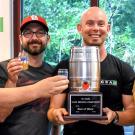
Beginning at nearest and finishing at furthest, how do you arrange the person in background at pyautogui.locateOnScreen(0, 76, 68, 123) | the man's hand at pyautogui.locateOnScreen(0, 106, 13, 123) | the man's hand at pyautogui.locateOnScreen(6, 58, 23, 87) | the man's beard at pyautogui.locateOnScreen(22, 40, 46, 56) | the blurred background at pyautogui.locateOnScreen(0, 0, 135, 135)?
the person in background at pyautogui.locateOnScreen(0, 76, 68, 123) < the man's hand at pyautogui.locateOnScreen(6, 58, 23, 87) < the man's hand at pyautogui.locateOnScreen(0, 106, 13, 123) < the man's beard at pyautogui.locateOnScreen(22, 40, 46, 56) < the blurred background at pyautogui.locateOnScreen(0, 0, 135, 135)

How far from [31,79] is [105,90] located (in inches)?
19.0

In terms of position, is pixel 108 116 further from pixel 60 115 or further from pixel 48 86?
pixel 48 86

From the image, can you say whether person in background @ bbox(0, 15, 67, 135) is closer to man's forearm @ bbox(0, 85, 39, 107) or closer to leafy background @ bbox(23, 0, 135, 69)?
man's forearm @ bbox(0, 85, 39, 107)

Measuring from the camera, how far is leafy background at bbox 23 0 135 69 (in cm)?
297

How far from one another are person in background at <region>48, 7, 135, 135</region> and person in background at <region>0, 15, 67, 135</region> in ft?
0.57

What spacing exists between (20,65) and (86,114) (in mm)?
438

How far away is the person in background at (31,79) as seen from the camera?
1.93 metres

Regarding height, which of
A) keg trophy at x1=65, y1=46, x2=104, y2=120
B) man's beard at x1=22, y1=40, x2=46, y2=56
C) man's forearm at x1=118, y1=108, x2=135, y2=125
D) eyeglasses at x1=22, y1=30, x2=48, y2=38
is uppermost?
eyeglasses at x1=22, y1=30, x2=48, y2=38

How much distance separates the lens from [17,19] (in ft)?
9.96

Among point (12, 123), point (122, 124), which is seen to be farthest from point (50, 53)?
point (122, 124)

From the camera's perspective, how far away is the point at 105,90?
1810 millimetres

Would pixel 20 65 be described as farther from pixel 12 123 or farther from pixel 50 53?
pixel 50 53

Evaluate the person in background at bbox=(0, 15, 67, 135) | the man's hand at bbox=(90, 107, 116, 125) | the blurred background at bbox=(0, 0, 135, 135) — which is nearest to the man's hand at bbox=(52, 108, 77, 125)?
the man's hand at bbox=(90, 107, 116, 125)

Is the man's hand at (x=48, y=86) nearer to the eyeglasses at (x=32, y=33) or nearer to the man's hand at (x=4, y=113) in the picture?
the man's hand at (x=4, y=113)
